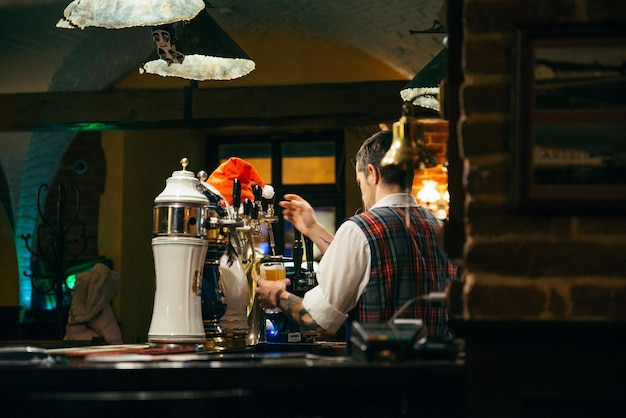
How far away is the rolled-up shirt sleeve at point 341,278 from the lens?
3.05 metres

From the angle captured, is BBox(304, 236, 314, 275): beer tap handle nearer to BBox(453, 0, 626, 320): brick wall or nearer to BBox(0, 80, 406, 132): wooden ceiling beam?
BBox(453, 0, 626, 320): brick wall

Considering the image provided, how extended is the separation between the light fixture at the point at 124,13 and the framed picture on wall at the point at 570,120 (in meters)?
1.40

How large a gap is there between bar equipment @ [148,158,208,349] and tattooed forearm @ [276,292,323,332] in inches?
20.0

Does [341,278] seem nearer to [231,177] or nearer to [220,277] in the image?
[220,277]

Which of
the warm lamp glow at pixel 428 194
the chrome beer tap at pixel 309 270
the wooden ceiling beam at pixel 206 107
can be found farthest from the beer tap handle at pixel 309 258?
the warm lamp glow at pixel 428 194

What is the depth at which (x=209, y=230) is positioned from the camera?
2.81 meters

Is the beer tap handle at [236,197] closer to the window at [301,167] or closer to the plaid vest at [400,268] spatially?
the plaid vest at [400,268]

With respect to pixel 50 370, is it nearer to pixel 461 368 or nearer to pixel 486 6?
pixel 461 368

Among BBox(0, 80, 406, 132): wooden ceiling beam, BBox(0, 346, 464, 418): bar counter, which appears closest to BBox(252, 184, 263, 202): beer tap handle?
BBox(0, 346, 464, 418): bar counter

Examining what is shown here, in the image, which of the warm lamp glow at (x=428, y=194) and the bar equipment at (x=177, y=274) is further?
the warm lamp glow at (x=428, y=194)

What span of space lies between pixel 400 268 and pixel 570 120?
3.95 ft

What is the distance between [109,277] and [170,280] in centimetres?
552

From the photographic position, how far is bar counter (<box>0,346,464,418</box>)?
192 cm

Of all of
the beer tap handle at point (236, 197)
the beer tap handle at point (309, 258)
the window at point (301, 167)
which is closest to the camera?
the beer tap handle at point (236, 197)
